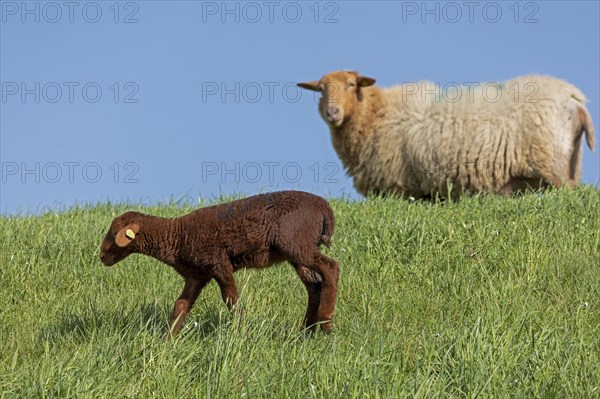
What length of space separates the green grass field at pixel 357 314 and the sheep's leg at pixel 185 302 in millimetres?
112

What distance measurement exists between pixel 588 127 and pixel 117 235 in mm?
8969

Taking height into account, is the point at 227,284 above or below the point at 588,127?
below

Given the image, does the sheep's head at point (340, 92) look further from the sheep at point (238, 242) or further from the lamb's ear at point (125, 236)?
the lamb's ear at point (125, 236)

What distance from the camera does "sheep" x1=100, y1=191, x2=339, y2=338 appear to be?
5316mm

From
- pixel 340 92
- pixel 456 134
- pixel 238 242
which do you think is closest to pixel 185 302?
pixel 238 242

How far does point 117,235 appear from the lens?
5418mm

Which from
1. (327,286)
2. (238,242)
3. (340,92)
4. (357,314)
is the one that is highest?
(340,92)

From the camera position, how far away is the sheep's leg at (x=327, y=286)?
5359mm

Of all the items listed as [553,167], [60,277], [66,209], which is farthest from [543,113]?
[60,277]

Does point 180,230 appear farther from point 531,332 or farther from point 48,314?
point 531,332

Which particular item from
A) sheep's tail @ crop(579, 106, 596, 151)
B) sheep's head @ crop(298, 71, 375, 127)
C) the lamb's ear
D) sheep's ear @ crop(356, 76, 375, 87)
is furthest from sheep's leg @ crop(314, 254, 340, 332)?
sheep's tail @ crop(579, 106, 596, 151)

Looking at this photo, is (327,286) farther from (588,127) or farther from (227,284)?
(588,127)

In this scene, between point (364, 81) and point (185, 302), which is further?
point (364, 81)

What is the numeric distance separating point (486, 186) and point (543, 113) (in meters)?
1.30
